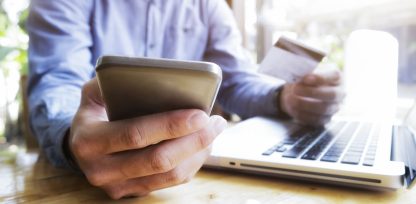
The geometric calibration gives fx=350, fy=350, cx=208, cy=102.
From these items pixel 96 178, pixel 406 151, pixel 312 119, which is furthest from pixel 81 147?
pixel 312 119

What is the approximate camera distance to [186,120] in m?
0.31

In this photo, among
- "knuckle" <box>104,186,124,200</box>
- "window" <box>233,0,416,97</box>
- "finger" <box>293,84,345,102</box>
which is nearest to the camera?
"knuckle" <box>104,186,124,200</box>

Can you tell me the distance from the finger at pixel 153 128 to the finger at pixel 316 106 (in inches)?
17.7

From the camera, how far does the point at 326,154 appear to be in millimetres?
454

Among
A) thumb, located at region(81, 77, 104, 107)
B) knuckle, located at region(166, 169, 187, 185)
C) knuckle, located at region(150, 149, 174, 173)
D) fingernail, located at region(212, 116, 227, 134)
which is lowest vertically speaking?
knuckle, located at region(166, 169, 187, 185)

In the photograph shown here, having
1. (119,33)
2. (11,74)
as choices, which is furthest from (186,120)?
(11,74)

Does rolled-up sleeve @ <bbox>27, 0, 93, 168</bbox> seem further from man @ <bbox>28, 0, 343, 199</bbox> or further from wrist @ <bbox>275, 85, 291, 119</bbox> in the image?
wrist @ <bbox>275, 85, 291, 119</bbox>

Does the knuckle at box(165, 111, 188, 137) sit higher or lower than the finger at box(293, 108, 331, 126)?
Answer: higher

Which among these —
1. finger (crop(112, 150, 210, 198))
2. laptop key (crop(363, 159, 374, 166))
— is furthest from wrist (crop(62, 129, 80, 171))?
laptop key (crop(363, 159, 374, 166))

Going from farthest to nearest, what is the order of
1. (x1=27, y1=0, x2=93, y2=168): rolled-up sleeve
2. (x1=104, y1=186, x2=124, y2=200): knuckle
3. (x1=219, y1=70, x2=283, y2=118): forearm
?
(x1=219, y1=70, x2=283, y2=118): forearm
(x1=27, y1=0, x2=93, y2=168): rolled-up sleeve
(x1=104, y1=186, x2=124, y2=200): knuckle

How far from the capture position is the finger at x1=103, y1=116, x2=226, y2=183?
13.1 inches

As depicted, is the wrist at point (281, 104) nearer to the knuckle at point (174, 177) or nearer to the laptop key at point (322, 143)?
the laptop key at point (322, 143)

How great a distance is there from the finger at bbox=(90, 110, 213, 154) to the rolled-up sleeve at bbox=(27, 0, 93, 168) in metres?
0.16

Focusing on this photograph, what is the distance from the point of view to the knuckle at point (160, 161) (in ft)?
1.08
